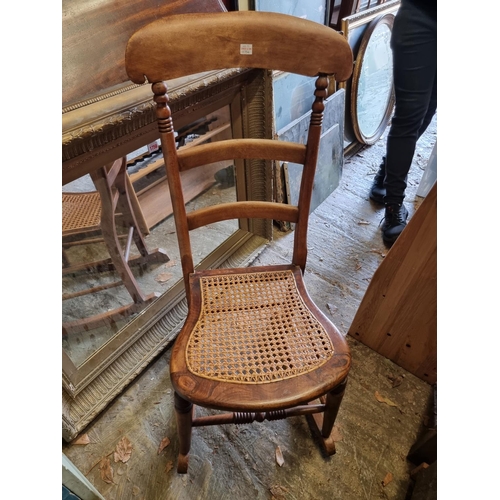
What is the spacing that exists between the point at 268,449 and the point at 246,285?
63cm

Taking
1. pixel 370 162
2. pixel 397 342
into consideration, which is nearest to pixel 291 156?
pixel 397 342

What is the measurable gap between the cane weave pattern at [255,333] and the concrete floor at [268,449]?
1.78 ft

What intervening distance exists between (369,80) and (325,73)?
1.90m

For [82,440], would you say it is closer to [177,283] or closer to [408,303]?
[177,283]

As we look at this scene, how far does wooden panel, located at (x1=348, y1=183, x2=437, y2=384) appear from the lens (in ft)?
3.77

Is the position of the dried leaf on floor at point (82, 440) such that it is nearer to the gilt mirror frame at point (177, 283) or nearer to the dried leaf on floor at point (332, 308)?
the gilt mirror frame at point (177, 283)

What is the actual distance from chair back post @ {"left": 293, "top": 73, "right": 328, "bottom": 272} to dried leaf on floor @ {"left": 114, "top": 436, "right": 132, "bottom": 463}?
918mm

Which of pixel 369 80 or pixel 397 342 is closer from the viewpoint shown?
pixel 397 342

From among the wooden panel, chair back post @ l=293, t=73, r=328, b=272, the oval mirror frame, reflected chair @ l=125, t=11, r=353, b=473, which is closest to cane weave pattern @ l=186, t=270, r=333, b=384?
reflected chair @ l=125, t=11, r=353, b=473

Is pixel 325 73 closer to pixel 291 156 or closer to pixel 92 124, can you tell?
pixel 291 156

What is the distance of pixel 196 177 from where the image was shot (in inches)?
77.7

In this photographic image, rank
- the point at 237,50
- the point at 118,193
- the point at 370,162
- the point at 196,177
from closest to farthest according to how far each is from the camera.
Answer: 1. the point at 237,50
2. the point at 118,193
3. the point at 196,177
4. the point at 370,162

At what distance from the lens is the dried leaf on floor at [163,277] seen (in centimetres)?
168

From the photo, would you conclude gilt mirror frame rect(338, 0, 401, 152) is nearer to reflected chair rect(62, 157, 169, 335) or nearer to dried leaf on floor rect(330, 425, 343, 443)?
reflected chair rect(62, 157, 169, 335)
